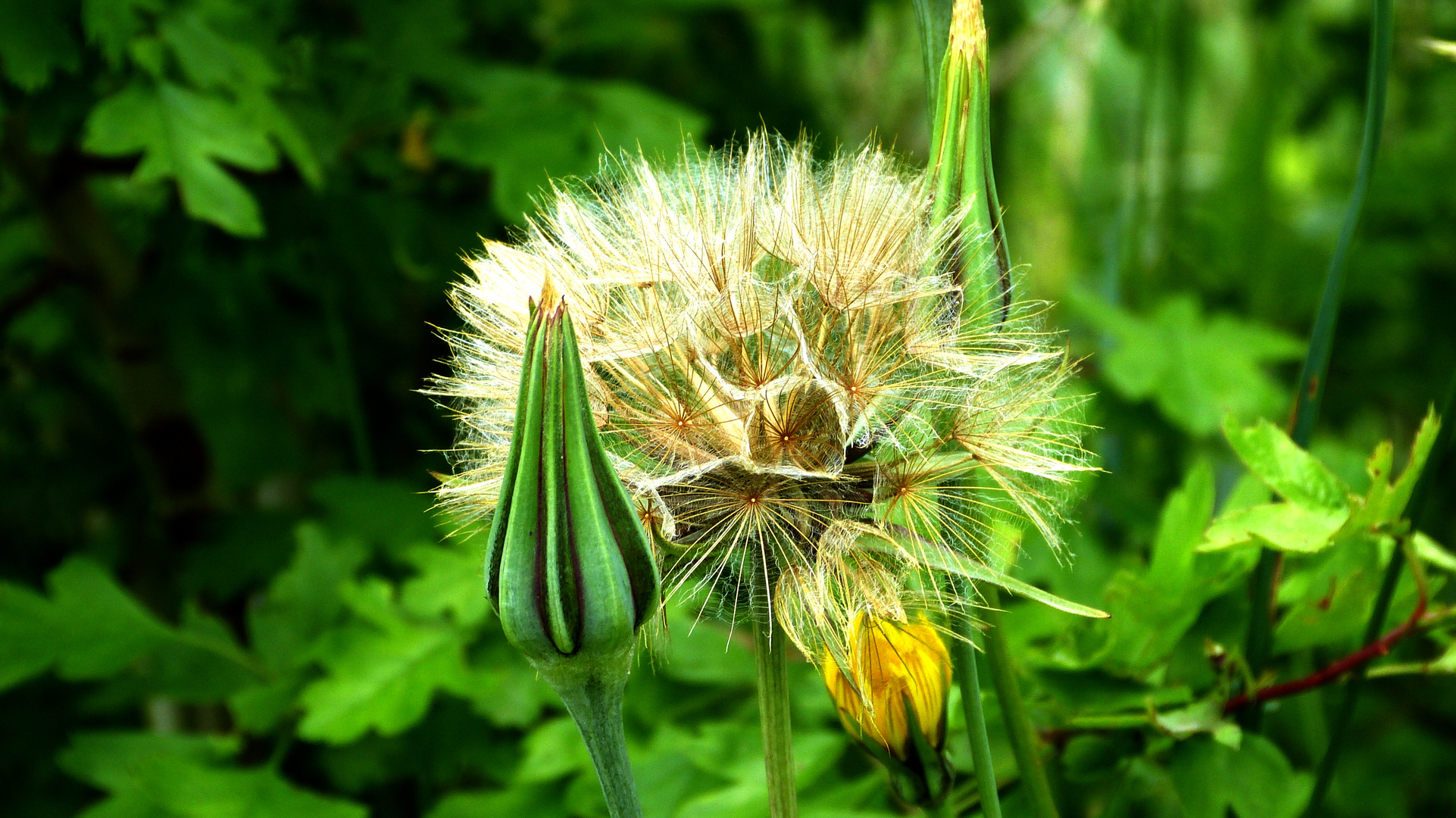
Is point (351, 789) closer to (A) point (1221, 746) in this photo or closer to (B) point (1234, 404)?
(A) point (1221, 746)

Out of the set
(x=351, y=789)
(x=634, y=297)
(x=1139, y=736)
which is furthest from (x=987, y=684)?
(x=351, y=789)

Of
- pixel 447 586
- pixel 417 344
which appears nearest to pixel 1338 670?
pixel 447 586

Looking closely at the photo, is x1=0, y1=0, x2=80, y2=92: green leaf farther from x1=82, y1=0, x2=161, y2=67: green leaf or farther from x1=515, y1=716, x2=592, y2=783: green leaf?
x1=515, y1=716, x2=592, y2=783: green leaf

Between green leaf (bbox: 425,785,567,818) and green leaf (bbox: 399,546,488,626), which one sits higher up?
green leaf (bbox: 399,546,488,626)

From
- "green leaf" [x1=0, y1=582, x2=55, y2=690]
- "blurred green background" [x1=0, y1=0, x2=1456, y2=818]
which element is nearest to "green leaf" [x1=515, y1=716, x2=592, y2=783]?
"blurred green background" [x1=0, y1=0, x2=1456, y2=818]

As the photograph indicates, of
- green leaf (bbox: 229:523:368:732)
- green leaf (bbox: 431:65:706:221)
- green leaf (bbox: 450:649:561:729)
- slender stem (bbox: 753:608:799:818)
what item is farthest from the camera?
green leaf (bbox: 431:65:706:221)

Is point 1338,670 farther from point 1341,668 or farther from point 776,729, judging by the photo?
point 776,729
